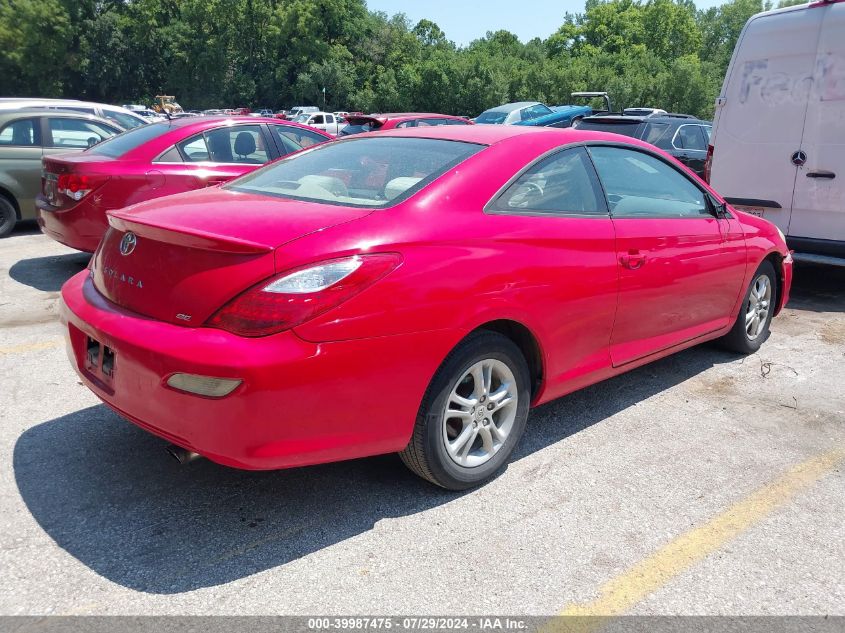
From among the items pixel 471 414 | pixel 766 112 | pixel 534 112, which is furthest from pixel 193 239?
pixel 534 112

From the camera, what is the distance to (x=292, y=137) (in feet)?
25.3

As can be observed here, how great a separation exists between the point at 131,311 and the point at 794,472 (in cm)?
312

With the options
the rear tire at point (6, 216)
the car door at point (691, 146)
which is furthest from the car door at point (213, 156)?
the car door at point (691, 146)

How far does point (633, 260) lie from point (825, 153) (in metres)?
3.86

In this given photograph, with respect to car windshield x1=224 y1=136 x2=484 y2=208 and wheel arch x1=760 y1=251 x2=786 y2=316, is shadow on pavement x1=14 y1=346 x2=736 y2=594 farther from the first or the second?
wheel arch x1=760 y1=251 x2=786 y2=316

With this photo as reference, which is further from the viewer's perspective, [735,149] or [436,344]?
[735,149]

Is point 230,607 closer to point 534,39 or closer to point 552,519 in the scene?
point 552,519

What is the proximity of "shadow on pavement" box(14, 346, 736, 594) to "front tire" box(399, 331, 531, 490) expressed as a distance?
17 cm

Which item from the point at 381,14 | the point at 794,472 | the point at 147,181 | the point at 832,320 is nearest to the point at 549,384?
the point at 794,472

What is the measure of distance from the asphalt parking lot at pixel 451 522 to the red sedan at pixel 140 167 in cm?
245

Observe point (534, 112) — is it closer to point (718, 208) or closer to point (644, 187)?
point (718, 208)

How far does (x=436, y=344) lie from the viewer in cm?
288

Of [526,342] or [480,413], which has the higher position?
[526,342]

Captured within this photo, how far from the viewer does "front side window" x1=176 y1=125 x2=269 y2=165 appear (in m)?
6.90
